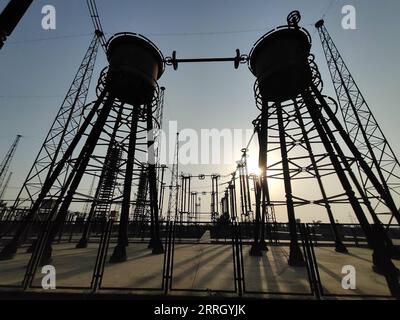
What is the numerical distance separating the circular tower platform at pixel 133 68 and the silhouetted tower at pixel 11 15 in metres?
4.87

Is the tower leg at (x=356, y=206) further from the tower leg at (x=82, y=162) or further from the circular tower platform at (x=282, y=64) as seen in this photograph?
the tower leg at (x=82, y=162)

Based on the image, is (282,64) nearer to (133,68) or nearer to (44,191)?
(133,68)

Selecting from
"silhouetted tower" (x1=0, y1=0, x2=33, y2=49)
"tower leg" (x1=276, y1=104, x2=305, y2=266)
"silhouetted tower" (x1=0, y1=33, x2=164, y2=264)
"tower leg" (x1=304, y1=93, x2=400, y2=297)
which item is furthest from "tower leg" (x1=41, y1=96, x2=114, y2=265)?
"tower leg" (x1=304, y1=93, x2=400, y2=297)

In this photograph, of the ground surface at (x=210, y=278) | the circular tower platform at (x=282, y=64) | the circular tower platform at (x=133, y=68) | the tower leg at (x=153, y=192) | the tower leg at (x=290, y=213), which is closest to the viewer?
the ground surface at (x=210, y=278)

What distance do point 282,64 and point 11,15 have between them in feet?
31.9

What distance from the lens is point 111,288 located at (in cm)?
445

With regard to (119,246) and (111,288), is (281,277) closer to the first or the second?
(111,288)

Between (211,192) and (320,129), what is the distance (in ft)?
103

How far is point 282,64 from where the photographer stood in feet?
29.2

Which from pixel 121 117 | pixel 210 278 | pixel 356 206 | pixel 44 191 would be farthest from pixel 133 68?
pixel 356 206

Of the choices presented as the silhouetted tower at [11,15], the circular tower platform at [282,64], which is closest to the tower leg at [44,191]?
the silhouetted tower at [11,15]

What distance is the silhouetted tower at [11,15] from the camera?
14.2ft
